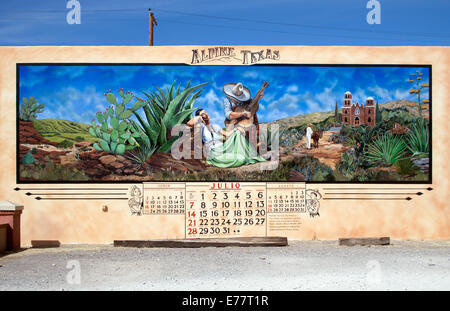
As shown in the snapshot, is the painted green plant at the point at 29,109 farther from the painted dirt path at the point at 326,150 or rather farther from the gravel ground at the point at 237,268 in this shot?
the painted dirt path at the point at 326,150

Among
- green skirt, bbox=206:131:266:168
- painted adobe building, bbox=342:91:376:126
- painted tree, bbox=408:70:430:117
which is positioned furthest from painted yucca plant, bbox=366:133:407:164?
green skirt, bbox=206:131:266:168

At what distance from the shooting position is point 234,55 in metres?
13.2

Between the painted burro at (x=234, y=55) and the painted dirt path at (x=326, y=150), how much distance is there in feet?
7.63

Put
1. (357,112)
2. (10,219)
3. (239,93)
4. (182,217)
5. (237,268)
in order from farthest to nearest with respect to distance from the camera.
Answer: (357,112) → (239,93) → (182,217) → (10,219) → (237,268)

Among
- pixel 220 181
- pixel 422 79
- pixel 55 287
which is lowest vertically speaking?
pixel 55 287

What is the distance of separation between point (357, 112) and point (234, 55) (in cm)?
348

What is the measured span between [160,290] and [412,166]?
8.06m

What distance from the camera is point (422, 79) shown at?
13359mm

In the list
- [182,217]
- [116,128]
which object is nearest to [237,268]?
[182,217]

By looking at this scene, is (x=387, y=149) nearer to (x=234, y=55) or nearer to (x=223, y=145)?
(x=223, y=145)

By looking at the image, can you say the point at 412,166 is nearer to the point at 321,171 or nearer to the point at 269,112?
the point at 321,171

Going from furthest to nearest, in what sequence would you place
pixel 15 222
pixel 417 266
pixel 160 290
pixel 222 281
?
pixel 15 222
pixel 417 266
pixel 222 281
pixel 160 290

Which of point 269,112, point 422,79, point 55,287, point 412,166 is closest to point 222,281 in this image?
point 55,287

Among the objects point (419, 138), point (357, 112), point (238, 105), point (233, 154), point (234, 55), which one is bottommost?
point (233, 154)
